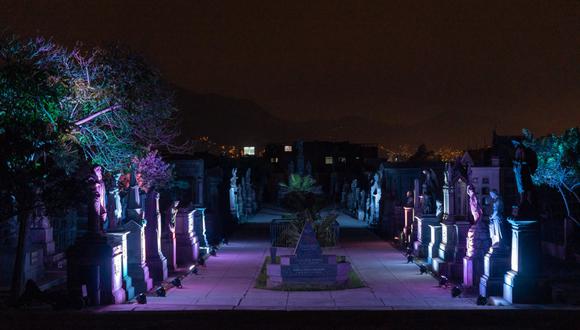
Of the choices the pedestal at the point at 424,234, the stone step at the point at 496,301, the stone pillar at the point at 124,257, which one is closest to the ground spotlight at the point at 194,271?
the stone pillar at the point at 124,257

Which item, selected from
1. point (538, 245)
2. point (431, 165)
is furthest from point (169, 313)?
point (431, 165)

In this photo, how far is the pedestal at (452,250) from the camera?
22.5 metres

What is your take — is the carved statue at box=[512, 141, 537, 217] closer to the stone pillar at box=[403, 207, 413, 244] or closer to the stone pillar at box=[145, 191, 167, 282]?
the stone pillar at box=[145, 191, 167, 282]

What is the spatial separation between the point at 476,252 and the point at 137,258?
8.26m

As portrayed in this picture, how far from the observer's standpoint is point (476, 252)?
19.8 m

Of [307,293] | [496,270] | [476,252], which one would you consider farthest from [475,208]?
[307,293]

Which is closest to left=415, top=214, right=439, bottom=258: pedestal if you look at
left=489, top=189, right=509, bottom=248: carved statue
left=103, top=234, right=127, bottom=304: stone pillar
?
left=489, top=189, right=509, bottom=248: carved statue

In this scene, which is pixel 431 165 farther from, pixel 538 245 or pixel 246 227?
pixel 538 245

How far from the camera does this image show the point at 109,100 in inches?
843

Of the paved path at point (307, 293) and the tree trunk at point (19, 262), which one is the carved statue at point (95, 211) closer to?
the tree trunk at point (19, 262)

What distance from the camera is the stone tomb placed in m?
20.8

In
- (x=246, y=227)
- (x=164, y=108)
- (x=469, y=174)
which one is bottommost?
(x=246, y=227)

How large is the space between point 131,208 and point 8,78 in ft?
16.2

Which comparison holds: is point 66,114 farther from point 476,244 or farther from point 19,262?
point 476,244
